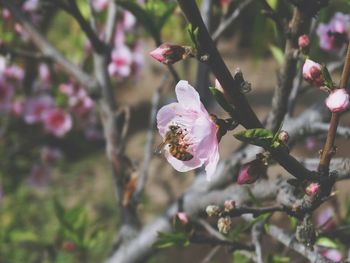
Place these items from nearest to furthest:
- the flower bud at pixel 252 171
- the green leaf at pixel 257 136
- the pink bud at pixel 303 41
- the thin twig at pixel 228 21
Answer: the green leaf at pixel 257 136, the flower bud at pixel 252 171, the pink bud at pixel 303 41, the thin twig at pixel 228 21

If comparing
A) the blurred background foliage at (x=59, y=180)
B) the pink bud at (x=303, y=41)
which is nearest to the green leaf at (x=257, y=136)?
the pink bud at (x=303, y=41)

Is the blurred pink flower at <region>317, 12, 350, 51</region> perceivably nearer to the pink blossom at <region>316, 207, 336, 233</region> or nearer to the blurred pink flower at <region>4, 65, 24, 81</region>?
the pink blossom at <region>316, 207, 336, 233</region>

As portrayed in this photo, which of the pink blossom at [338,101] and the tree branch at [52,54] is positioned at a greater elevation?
the pink blossom at [338,101]

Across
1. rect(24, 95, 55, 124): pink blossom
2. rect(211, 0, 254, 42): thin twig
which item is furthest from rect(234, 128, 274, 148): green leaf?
rect(24, 95, 55, 124): pink blossom

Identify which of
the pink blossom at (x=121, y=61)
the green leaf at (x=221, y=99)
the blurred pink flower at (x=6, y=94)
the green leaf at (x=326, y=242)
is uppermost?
the green leaf at (x=221, y=99)

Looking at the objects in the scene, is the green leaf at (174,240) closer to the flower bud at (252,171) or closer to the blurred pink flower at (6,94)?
the flower bud at (252,171)

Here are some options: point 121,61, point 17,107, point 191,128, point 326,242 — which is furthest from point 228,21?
point 17,107

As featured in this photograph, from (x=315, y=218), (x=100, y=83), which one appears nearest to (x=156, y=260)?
(x=315, y=218)
